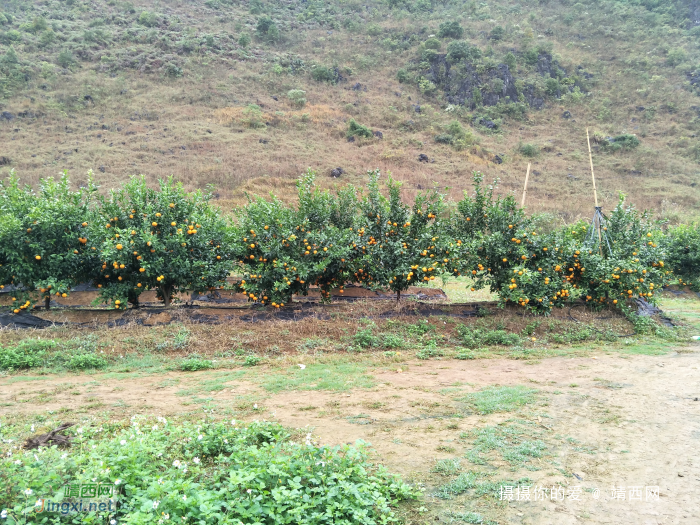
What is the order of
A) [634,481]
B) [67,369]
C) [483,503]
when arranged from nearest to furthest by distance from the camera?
1. [483,503]
2. [634,481]
3. [67,369]

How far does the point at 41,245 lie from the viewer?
29.2 ft

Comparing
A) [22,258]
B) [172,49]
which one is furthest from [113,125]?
[22,258]

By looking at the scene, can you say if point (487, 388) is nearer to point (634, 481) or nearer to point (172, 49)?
point (634, 481)

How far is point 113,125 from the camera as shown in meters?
31.5

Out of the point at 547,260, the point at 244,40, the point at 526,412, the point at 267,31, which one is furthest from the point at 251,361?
the point at 267,31

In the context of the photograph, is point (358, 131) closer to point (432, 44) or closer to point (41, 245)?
point (432, 44)

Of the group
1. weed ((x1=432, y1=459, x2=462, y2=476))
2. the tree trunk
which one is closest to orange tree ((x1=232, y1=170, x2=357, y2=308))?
the tree trunk

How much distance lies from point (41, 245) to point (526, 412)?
8.99 m

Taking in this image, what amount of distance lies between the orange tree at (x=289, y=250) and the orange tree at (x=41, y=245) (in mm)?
3029

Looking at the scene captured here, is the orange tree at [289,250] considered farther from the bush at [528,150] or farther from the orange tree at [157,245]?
the bush at [528,150]

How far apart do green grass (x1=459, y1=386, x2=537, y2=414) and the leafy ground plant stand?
2.24m

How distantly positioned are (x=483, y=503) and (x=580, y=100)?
155 feet

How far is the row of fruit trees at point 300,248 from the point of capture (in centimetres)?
895

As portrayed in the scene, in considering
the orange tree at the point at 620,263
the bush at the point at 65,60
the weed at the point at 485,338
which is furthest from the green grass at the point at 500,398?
the bush at the point at 65,60
